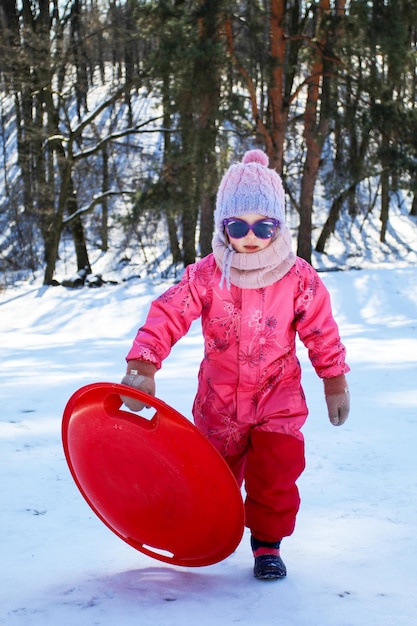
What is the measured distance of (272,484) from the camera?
7.43 ft

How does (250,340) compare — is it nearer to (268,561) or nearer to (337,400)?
(337,400)

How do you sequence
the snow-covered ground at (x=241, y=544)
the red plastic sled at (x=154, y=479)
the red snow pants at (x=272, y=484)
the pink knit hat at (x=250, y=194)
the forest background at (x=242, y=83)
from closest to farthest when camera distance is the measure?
the snow-covered ground at (x=241, y=544) < the red plastic sled at (x=154, y=479) < the red snow pants at (x=272, y=484) < the pink knit hat at (x=250, y=194) < the forest background at (x=242, y=83)

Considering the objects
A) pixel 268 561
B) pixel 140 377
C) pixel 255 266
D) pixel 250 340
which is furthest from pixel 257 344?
pixel 268 561

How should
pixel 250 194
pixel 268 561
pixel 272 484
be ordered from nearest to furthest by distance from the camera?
1. pixel 268 561
2. pixel 272 484
3. pixel 250 194

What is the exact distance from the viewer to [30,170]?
2011cm

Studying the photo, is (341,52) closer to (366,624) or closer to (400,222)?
(366,624)

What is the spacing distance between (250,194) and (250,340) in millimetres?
462

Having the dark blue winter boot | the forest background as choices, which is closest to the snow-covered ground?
the dark blue winter boot

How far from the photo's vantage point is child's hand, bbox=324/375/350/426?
7.61 feet

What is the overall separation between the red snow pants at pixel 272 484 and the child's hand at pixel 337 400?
0.14m

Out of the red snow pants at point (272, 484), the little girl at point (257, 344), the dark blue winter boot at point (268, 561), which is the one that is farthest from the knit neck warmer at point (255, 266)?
the dark blue winter boot at point (268, 561)

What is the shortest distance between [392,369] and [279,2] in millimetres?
9904

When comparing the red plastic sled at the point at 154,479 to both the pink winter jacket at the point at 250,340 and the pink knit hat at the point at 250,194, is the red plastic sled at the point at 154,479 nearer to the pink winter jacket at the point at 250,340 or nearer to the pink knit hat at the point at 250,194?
the pink winter jacket at the point at 250,340

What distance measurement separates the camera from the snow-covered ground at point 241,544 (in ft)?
6.23
